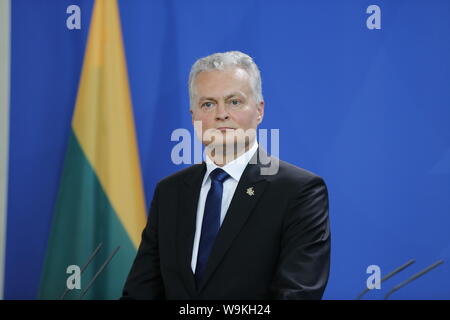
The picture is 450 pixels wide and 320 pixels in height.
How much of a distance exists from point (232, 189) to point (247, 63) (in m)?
0.41

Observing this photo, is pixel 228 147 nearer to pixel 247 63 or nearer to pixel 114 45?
pixel 247 63

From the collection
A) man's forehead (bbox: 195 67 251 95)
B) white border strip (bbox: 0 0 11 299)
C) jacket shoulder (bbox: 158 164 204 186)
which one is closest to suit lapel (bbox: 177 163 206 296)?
jacket shoulder (bbox: 158 164 204 186)

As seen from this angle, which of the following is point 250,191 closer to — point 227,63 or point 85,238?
point 227,63

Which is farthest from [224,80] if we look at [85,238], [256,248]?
[85,238]

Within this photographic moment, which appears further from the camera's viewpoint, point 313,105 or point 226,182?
point 313,105

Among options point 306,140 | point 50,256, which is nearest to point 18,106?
point 50,256

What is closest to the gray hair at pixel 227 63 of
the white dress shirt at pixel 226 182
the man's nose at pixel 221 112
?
the man's nose at pixel 221 112

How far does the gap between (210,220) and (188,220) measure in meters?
0.08

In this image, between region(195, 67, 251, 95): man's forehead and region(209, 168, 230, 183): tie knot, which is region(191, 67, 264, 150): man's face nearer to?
region(195, 67, 251, 95): man's forehead

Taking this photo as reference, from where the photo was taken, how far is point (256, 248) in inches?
66.1

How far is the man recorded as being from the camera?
1.65 m

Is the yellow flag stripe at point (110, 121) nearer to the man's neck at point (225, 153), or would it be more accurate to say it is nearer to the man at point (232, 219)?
the man at point (232, 219)

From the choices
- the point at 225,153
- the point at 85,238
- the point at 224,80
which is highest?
the point at 224,80

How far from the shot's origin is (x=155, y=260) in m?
1.87
